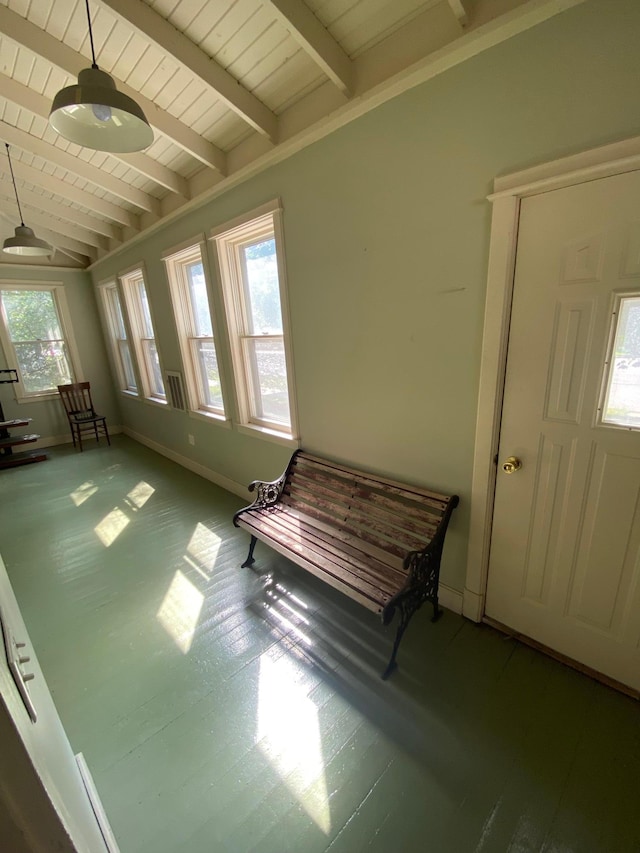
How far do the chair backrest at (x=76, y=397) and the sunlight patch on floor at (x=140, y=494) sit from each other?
7.77 feet

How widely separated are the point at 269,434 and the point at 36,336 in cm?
460

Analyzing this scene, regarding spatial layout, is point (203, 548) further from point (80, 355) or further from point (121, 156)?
point (80, 355)

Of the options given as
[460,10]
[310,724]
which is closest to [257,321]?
[460,10]

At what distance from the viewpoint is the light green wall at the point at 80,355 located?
4.95 m

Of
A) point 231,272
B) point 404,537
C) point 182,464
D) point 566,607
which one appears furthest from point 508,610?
point 182,464

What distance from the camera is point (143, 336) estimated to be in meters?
4.62

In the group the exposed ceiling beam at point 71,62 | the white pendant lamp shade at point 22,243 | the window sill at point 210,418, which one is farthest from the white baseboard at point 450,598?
the white pendant lamp shade at point 22,243

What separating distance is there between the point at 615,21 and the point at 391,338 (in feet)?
4.07

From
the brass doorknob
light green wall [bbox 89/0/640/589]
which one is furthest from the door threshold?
the brass doorknob

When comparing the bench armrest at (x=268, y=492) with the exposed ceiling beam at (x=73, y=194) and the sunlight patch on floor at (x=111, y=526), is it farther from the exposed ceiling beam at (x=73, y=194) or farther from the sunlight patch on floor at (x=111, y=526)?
the exposed ceiling beam at (x=73, y=194)

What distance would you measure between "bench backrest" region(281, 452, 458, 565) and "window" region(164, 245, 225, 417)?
4.72 ft

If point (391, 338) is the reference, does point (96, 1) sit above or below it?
above

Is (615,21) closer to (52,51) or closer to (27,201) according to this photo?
(52,51)

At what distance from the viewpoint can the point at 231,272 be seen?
9.29ft
